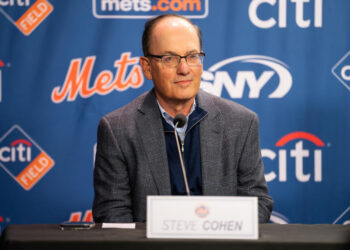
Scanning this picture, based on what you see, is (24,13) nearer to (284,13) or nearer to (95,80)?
(95,80)

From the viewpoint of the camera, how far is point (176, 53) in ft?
6.15

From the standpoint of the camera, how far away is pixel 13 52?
9.95 feet

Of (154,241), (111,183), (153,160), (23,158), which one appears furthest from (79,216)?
(154,241)

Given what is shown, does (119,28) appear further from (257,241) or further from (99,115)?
(257,241)

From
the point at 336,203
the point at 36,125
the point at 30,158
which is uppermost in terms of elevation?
the point at 36,125

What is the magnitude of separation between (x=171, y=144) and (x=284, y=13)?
1542mm

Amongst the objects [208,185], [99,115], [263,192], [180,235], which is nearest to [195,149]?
[208,185]

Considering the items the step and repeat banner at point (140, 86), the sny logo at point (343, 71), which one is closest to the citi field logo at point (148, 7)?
the step and repeat banner at point (140, 86)

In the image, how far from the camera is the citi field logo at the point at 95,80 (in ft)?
9.94

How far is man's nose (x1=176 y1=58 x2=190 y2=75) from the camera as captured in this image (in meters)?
1.86

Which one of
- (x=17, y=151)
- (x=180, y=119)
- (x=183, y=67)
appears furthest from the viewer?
(x=17, y=151)

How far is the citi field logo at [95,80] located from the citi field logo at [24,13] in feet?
1.14

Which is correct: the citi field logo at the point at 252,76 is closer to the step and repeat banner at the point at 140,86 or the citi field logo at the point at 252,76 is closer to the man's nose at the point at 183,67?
the step and repeat banner at the point at 140,86

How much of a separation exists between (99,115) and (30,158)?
52 cm
